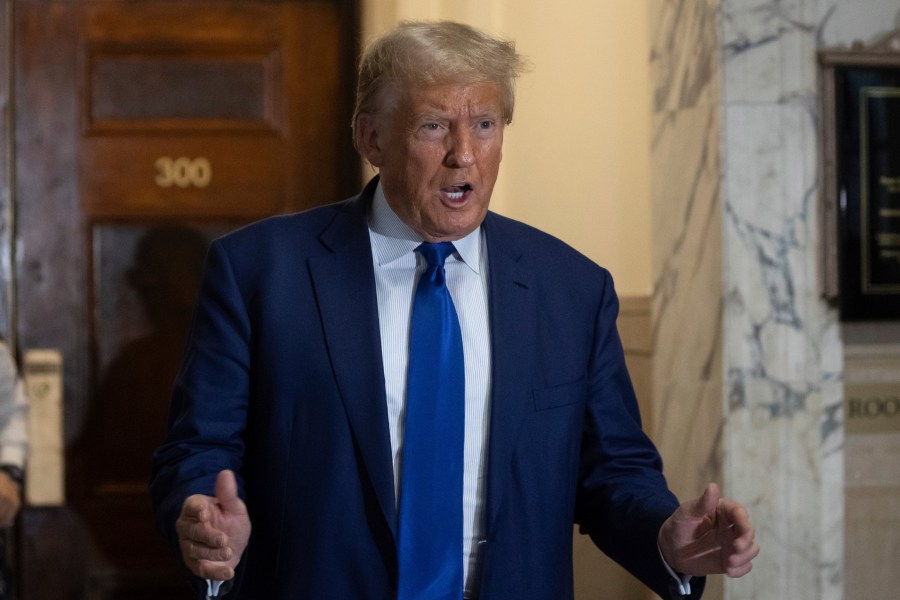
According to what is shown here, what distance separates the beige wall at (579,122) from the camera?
367 centimetres

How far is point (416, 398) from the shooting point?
202 centimetres

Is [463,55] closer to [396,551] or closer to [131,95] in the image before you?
[396,551]

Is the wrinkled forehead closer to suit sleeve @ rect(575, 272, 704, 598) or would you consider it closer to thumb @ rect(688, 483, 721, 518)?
suit sleeve @ rect(575, 272, 704, 598)

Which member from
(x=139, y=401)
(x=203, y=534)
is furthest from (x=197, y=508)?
(x=139, y=401)

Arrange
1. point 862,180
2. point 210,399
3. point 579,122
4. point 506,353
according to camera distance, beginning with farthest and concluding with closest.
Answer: point 579,122
point 862,180
point 506,353
point 210,399

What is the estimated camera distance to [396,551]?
196cm

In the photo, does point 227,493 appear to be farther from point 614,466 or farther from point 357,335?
point 614,466

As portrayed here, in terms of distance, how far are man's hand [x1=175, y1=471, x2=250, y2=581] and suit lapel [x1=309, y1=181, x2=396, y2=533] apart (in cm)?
27

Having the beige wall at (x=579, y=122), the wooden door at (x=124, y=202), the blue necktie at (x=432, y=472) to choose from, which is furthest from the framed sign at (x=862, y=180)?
the wooden door at (x=124, y=202)

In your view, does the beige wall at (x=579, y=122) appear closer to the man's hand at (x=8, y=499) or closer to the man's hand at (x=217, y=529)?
Answer: the man's hand at (x=8, y=499)

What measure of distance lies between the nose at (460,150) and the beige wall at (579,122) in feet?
5.14

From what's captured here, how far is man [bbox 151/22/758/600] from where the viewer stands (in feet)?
6.49

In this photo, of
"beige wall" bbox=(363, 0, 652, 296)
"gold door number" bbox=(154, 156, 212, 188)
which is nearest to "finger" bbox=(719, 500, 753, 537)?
"beige wall" bbox=(363, 0, 652, 296)

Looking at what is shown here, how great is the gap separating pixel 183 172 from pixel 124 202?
24 cm
